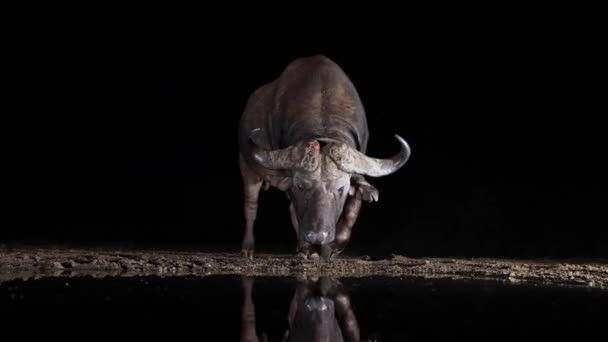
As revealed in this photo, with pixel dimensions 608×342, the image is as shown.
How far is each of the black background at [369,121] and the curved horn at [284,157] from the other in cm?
240

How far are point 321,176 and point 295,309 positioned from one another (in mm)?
4009

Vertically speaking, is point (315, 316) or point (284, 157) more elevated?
point (284, 157)

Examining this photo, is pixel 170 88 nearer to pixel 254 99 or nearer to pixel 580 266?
pixel 254 99

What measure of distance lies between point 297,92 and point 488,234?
3.63m

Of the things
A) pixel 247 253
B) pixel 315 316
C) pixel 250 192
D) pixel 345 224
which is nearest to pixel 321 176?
pixel 345 224

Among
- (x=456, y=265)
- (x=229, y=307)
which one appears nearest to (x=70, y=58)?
(x=456, y=265)

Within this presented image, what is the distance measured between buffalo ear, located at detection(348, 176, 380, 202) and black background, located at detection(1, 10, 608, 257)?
2.23 meters

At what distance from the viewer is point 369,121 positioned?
18.0 m

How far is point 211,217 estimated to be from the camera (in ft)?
57.2

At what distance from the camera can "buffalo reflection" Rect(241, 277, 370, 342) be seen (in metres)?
5.87

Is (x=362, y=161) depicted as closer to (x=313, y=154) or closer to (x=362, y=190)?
(x=362, y=190)

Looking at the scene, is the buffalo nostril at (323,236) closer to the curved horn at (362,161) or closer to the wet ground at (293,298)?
the wet ground at (293,298)

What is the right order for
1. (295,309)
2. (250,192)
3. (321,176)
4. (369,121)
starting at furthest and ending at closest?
(369,121) < (250,192) < (321,176) < (295,309)

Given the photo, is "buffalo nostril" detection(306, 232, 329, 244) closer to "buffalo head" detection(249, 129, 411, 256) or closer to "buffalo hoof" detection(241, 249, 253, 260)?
"buffalo head" detection(249, 129, 411, 256)
